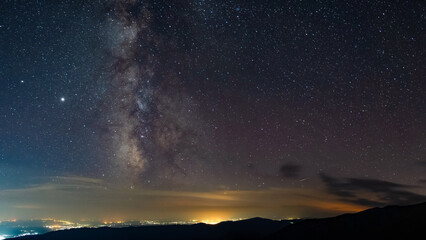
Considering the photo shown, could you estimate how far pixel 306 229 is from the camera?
86.8 meters

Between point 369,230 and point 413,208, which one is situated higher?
point 413,208

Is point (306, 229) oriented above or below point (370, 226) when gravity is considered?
below

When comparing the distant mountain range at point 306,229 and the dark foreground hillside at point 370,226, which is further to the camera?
the distant mountain range at point 306,229

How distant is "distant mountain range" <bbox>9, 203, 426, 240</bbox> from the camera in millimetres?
62891

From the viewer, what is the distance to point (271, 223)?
488 ft

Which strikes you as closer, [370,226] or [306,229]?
[370,226]

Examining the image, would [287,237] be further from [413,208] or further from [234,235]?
[234,235]

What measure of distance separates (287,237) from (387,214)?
29148mm

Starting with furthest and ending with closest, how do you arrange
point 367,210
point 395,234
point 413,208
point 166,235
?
point 166,235
point 367,210
point 413,208
point 395,234

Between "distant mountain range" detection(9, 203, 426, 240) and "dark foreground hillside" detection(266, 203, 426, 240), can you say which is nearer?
"dark foreground hillside" detection(266, 203, 426, 240)

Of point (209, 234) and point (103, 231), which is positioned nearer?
point (209, 234)

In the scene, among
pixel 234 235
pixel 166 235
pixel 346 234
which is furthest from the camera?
Answer: pixel 166 235

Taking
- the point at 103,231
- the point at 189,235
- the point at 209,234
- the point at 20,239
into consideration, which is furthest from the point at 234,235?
the point at 20,239

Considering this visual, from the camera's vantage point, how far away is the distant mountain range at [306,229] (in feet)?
206
